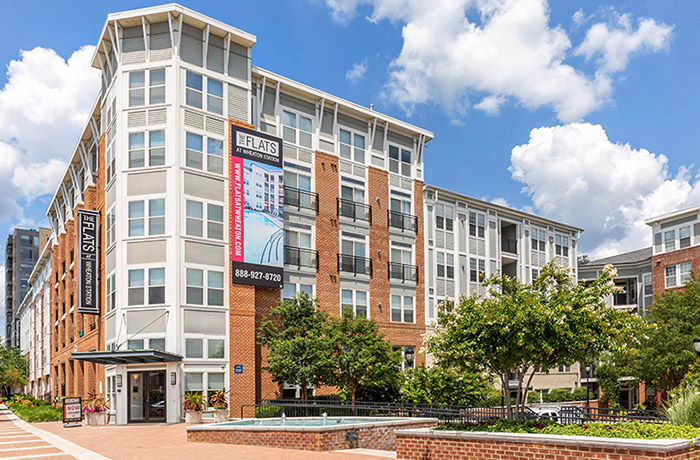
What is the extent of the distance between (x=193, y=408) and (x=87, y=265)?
1305 centimetres

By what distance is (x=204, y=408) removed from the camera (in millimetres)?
31938

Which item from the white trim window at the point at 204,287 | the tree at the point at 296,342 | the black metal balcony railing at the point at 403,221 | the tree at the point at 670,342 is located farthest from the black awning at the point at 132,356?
the tree at the point at 670,342

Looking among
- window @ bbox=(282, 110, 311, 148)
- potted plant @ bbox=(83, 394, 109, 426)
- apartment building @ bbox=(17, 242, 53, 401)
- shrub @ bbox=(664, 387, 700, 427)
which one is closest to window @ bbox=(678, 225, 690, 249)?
window @ bbox=(282, 110, 311, 148)

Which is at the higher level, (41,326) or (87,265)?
(87,265)

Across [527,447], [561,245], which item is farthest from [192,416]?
[561,245]

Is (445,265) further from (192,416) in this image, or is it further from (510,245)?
(192,416)

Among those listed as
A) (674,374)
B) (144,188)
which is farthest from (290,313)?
(674,374)

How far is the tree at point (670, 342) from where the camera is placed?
3862 centimetres

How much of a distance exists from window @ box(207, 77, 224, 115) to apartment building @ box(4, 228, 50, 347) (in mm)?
128535

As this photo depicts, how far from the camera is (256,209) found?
36.2 metres

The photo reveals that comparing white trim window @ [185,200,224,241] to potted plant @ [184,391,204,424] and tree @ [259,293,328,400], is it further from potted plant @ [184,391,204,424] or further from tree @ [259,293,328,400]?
potted plant @ [184,391,204,424]

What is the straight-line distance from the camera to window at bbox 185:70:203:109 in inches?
1361

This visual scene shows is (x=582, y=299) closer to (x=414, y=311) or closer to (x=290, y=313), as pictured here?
(x=290, y=313)

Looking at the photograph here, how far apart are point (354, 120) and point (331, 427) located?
90.0 ft
